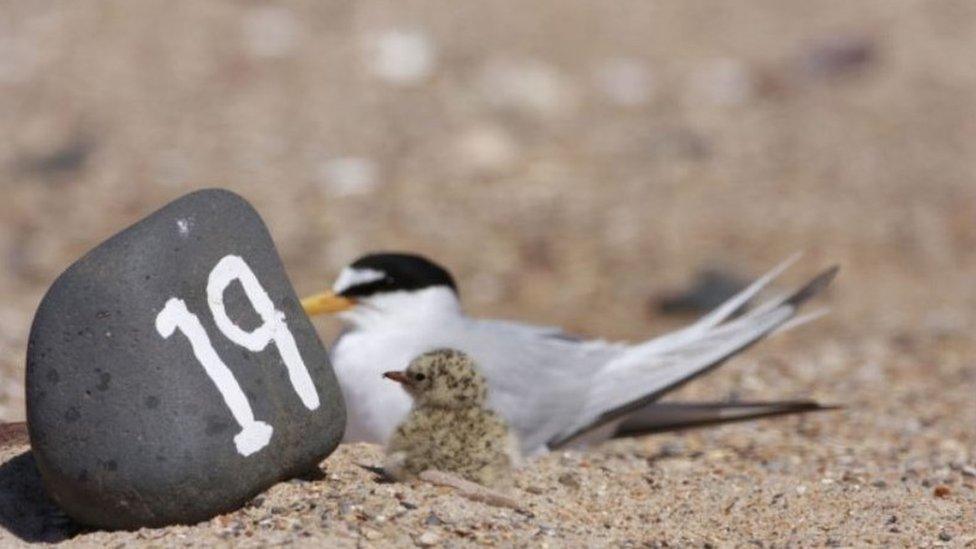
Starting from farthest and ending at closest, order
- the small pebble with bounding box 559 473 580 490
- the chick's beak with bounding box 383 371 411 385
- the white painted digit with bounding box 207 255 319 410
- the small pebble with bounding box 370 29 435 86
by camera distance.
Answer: the small pebble with bounding box 370 29 435 86 → the small pebble with bounding box 559 473 580 490 → the chick's beak with bounding box 383 371 411 385 → the white painted digit with bounding box 207 255 319 410

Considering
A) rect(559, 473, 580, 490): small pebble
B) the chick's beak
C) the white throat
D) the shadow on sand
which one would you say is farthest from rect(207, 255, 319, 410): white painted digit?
the white throat

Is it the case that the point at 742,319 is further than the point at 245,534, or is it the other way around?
the point at 742,319

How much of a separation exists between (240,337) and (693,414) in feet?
7.18

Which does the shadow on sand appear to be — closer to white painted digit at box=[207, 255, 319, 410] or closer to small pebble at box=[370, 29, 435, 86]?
white painted digit at box=[207, 255, 319, 410]

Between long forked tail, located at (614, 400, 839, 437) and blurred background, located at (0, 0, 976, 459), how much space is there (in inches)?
67.3

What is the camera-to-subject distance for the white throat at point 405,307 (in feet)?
18.7

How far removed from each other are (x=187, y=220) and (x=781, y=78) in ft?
26.1

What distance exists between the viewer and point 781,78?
1144 centimetres

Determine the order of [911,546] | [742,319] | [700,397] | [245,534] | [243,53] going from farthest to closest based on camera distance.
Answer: [243,53]
[700,397]
[742,319]
[911,546]
[245,534]

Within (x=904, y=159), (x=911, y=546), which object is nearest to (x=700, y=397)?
(x=911, y=546)

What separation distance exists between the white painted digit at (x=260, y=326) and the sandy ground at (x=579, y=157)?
76.0 inches

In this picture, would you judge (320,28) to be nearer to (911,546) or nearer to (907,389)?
(907,389)

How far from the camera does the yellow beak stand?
19.0 ft

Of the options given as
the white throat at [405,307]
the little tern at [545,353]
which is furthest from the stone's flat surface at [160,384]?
the white throat at [405,307]
